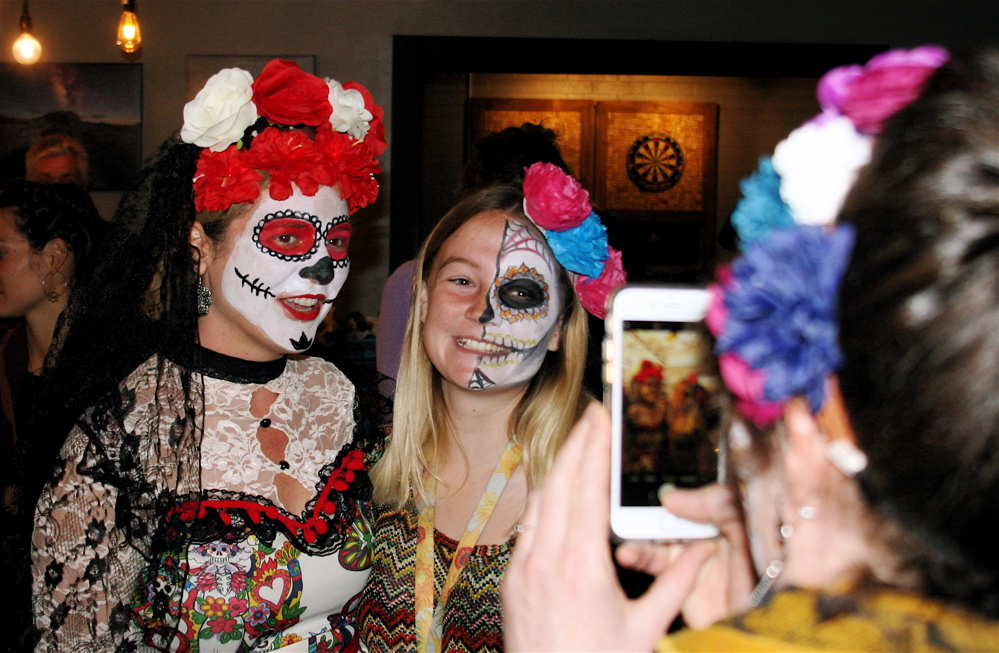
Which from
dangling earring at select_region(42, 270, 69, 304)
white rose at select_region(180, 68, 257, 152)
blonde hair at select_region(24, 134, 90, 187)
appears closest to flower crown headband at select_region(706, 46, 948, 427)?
white rose at select_region(180, 68, 257, 152)

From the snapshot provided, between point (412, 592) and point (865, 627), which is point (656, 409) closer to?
point (865, 627)

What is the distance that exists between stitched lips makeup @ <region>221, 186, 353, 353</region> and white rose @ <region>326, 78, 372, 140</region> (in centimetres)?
15

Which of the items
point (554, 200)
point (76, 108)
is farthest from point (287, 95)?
point (76, 108)

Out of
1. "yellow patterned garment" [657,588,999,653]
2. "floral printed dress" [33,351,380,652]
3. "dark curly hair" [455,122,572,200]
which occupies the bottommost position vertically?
"floral printed dress" [33,351,380,652]

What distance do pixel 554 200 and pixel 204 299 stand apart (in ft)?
2.53

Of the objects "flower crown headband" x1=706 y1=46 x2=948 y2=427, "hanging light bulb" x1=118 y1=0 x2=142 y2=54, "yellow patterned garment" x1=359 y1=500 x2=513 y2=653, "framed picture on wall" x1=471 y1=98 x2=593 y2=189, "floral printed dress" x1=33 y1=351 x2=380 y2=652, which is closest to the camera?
"flower crown headband" x1=706 y1=46 x2=948 y2=427

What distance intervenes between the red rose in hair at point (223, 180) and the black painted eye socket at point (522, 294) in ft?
1.84

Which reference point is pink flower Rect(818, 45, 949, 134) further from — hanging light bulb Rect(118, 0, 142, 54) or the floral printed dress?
hanging light bulb Rect(118, 0, 142, 54)

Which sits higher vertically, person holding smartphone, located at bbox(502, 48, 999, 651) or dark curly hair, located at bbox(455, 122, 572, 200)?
dark curly hair, located at bbox(455, 122, 572, 200)

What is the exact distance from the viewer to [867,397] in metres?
0.62

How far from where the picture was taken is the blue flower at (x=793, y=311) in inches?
25.4

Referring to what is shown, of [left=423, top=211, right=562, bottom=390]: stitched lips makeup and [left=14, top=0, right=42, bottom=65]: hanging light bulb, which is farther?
[left=14, top=0, right=42, bottom=65]: hanging light bulb

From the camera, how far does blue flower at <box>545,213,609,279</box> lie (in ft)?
5.73

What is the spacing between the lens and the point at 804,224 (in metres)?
0.71
